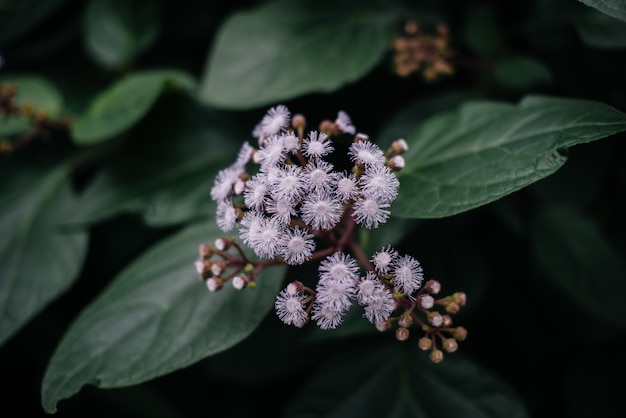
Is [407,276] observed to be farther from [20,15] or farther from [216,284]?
[20,15]

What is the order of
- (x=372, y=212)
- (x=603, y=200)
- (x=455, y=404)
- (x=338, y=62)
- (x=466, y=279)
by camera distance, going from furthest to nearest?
(x=603, y=200) → (x=338, y=62) → (x=466, y=279) → (x=455, y=404) → (x=372, y=212)

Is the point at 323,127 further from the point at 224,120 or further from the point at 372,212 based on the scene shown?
the point at 224,120

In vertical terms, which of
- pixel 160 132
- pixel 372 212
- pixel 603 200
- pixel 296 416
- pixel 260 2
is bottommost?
pixel 296 416

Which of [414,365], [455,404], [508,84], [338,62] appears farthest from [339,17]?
[455,404]

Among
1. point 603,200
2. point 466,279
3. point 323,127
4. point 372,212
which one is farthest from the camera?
point 603,200

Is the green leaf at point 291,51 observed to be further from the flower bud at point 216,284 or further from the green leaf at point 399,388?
the green leaf at point 399,388

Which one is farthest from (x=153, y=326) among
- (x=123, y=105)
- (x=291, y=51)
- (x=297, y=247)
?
(x=291, y=51)

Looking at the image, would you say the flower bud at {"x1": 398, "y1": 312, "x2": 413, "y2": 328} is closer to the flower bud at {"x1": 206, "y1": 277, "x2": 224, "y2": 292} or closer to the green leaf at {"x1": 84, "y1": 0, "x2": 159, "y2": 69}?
the flower bud at {"x1": 206, "y1": 277, "x2": 224, "y2": 292}
